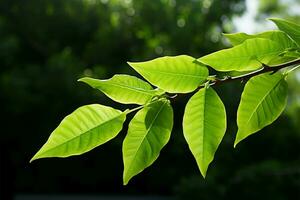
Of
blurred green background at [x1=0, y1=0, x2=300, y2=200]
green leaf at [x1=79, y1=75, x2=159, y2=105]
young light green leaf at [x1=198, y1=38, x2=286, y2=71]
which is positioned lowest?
blurred green background at [x1=0, y1=0, x2=300, y2=200]

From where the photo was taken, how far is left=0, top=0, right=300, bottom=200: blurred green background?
680 cm

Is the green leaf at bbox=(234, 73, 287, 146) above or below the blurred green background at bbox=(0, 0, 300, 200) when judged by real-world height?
above

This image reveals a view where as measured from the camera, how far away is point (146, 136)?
32 centimetres

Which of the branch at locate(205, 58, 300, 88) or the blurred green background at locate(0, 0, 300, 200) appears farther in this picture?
the blurred green background at locate(0, 0, 300, 200)

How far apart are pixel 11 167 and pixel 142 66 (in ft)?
27.3

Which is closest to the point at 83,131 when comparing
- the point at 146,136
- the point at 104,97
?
the point at 146,136

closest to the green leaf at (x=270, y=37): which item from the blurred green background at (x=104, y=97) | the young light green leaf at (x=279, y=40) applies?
the young light green leaf at (x=279, y=40)

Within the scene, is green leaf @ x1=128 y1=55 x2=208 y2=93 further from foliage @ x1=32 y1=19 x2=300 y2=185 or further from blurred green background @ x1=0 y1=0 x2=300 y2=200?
blurred green background @ x1=0 y1=0 x2=300 y2=200

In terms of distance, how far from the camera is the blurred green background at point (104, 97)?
6.80 metres

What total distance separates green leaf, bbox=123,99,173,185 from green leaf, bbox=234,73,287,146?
0.04 m

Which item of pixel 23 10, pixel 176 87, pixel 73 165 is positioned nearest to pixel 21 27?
pixel 23 10

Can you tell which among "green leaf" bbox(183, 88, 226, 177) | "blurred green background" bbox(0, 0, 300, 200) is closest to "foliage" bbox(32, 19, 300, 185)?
"green leaf" bbox(183, 88, 226, 177)

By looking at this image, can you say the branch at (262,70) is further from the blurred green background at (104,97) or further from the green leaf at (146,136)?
the blurred green background at (104,97)

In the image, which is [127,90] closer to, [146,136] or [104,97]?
[146,136]
